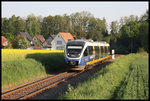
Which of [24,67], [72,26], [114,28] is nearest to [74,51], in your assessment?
[24,67]

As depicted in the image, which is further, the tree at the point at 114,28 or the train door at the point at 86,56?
the tree at the point at 114,28

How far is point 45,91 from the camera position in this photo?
12.1 metres

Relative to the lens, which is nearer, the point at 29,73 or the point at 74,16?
the point at 29,73

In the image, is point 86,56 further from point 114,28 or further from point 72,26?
point 114,28

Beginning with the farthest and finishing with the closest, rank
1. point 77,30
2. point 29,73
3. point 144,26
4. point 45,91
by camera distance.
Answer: point 77,30
point 144,26
point 29,73
point 45,91

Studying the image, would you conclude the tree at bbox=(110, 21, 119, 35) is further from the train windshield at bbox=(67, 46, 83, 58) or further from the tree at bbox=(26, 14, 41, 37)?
the train windshield at bbox=(67, 46, 83, 58)

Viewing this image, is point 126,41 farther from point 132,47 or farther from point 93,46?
point 93,46

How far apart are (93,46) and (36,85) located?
34.7ft

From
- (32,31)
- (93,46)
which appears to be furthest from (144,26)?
(32,31)

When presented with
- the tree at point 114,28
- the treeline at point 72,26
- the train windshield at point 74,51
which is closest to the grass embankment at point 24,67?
the train windshield at point 74,51

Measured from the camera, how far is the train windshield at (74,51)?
19359 millimetres

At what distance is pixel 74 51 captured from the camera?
19.6 meters

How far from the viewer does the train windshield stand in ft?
63.5

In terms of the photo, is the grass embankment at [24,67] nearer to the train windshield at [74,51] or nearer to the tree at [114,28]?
the train windshield at [74,51]
